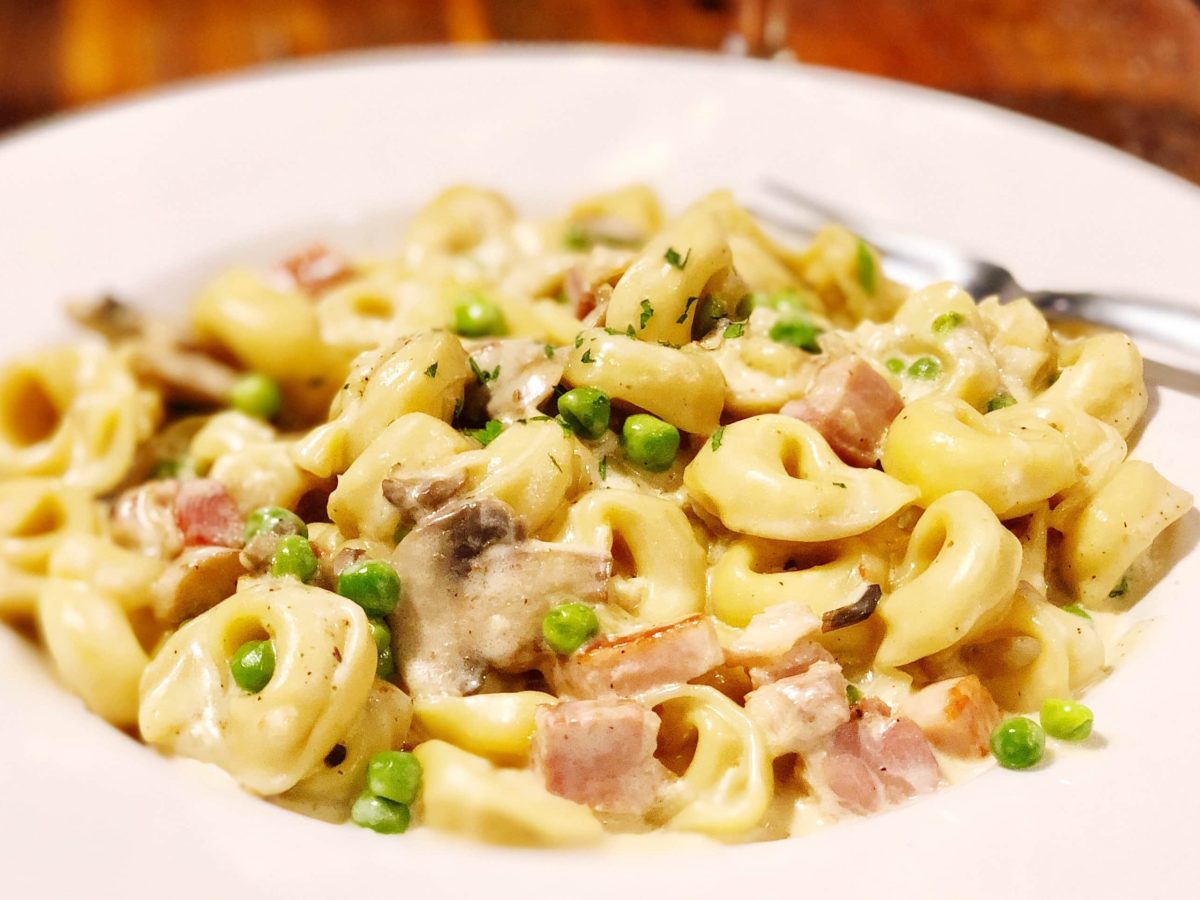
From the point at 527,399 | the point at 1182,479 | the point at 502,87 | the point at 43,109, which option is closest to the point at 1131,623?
the point at 1182,479

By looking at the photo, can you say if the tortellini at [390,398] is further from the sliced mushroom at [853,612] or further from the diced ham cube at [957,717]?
the diced ham cube at [957,717]

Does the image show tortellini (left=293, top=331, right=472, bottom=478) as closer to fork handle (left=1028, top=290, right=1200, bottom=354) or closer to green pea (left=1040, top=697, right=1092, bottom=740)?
green pea (left=1040, top=697, right=1092, bottom=740)

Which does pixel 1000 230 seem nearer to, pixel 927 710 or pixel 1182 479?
pixel 1182 479

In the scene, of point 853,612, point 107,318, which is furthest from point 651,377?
point 107,318

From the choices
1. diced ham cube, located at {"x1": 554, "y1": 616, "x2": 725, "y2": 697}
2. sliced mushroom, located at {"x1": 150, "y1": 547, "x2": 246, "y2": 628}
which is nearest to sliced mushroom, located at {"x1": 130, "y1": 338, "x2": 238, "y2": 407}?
sliced mushroom, located at {"x1": 150, "y1": 547, "x2": 246, "y2": 628}

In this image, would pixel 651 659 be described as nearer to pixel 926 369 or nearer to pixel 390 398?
pixel 390 398
